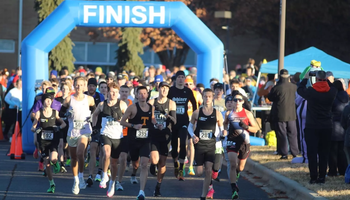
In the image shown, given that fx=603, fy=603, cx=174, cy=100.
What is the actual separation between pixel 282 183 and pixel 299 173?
759 millimetres

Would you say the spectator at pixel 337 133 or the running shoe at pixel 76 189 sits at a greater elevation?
the spectator at pixel 337 133

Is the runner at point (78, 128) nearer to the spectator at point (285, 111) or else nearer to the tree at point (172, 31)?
the spectator at point (285, 111)

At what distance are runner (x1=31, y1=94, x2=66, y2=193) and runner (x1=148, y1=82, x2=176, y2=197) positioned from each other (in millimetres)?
1712

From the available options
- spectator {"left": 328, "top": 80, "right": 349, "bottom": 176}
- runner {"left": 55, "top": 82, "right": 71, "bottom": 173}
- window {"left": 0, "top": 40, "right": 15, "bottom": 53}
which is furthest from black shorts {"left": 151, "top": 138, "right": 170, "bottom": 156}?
window {"left": 0, "top": 40, "right": 15, "bottom": 53}

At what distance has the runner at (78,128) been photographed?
10.0m

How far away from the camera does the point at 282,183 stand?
10297 mm

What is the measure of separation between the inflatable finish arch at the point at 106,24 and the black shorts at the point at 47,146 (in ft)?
15.3

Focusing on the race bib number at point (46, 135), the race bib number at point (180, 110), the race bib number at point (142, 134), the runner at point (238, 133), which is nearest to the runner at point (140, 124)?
the race bib number at point (142, 134)

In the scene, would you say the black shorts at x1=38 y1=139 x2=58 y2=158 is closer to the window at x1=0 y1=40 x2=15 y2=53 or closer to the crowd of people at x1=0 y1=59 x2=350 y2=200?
the crowd of people at x1=0 y1=59 x2=350 y2=200

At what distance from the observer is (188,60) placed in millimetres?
40500

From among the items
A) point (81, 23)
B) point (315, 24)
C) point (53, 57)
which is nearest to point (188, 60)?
point (315, 24)

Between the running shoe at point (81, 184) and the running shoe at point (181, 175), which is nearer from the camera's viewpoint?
the running shoe at point (81, 184)

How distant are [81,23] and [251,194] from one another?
22.6 feet

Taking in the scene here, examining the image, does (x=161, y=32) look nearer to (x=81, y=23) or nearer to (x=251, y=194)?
(x=81, y=23)
